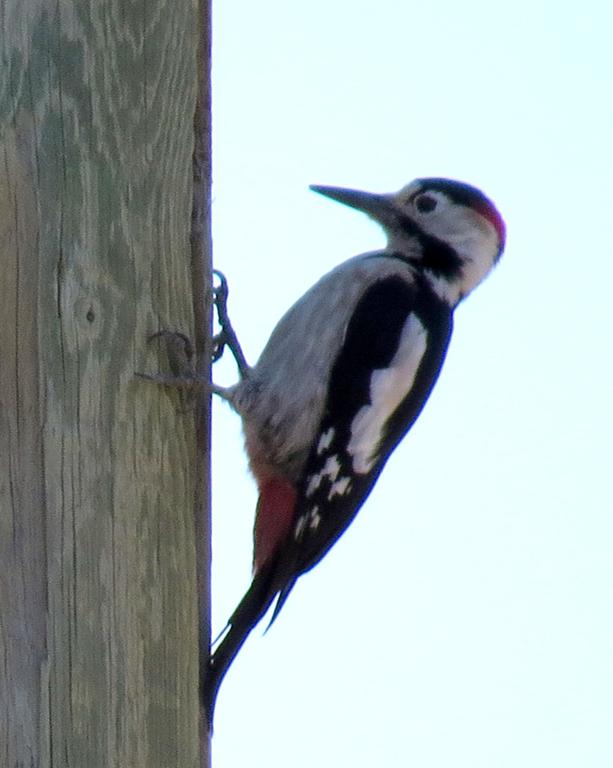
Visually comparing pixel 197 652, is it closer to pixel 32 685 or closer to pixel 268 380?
pixel 32 685

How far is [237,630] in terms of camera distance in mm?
2973

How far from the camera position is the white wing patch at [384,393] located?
3.53 meters

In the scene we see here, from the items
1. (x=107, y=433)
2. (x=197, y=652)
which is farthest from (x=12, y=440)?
(x=197, y=652)

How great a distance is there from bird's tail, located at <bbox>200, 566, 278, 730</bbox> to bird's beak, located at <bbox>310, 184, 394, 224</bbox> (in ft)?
4.53

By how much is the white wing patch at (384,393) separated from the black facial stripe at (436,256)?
1.37 feet

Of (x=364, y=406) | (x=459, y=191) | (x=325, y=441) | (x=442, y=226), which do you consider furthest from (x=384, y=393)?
(x=459, y=191)

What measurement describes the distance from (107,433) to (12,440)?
21 centimetres

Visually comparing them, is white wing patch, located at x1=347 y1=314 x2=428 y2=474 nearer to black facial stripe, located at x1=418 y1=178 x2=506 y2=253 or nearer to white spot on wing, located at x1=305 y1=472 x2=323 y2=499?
white spot on wing, located at x1=305 y1=472 x2=323 y2=499

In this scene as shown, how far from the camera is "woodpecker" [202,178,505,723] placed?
11.1ft

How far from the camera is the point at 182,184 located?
2908 mm

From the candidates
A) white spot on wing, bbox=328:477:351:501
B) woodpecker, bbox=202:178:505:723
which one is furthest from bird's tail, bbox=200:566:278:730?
white spot on wing, bbox=328:477:351:501

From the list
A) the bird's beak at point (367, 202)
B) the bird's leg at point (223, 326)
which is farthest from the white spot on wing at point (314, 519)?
the bird's beak at point (367, 202)

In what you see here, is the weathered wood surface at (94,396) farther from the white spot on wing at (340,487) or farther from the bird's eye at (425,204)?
the bird's eye at (425,204)

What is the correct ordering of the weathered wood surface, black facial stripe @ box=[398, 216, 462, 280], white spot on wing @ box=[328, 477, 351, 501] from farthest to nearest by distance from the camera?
black facial stripe @ box=[398, 216, 462, 280] → white spot on wing @ box=[328, 477, 351, 501] → the weathered wood surface
